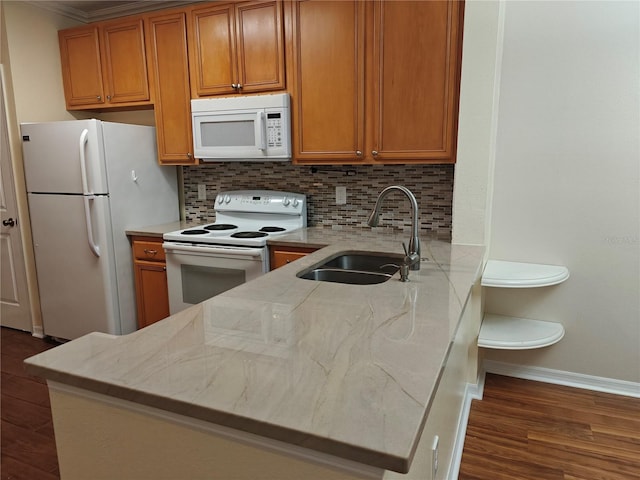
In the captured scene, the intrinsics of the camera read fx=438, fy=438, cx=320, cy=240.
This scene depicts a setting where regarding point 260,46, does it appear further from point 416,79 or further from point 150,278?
point 150,278

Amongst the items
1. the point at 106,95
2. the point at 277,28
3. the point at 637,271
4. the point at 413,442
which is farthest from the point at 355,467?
the point at 106,95

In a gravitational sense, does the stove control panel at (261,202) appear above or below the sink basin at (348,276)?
above

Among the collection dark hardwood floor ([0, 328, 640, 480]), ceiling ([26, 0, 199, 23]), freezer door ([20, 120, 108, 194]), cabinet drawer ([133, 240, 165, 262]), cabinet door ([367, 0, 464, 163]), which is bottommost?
dark hardwood floor ([0, 328, 640, 480])

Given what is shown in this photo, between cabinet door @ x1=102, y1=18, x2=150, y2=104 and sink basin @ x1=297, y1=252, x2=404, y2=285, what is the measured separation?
2.08 meters

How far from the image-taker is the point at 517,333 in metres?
2.50

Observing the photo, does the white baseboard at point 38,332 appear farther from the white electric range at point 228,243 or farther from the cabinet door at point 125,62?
the cabinet door at point 125,62

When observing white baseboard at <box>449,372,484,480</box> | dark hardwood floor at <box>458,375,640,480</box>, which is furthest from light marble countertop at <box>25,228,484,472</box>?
dark hardwood floor at <box>458,375,640,480</box>

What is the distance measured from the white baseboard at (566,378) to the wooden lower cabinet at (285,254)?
138 centimetres

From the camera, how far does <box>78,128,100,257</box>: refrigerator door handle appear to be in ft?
9.57

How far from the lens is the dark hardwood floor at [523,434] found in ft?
6.35

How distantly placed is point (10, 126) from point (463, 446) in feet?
12.1

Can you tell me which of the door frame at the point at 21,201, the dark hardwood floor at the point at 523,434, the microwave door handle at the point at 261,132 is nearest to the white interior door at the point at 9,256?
the door frame at the point at 21,201

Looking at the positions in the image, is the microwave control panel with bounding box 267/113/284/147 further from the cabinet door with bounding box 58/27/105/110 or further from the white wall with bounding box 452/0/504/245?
the cabinet door with bounding box 58/27/105/110

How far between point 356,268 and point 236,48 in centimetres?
172
